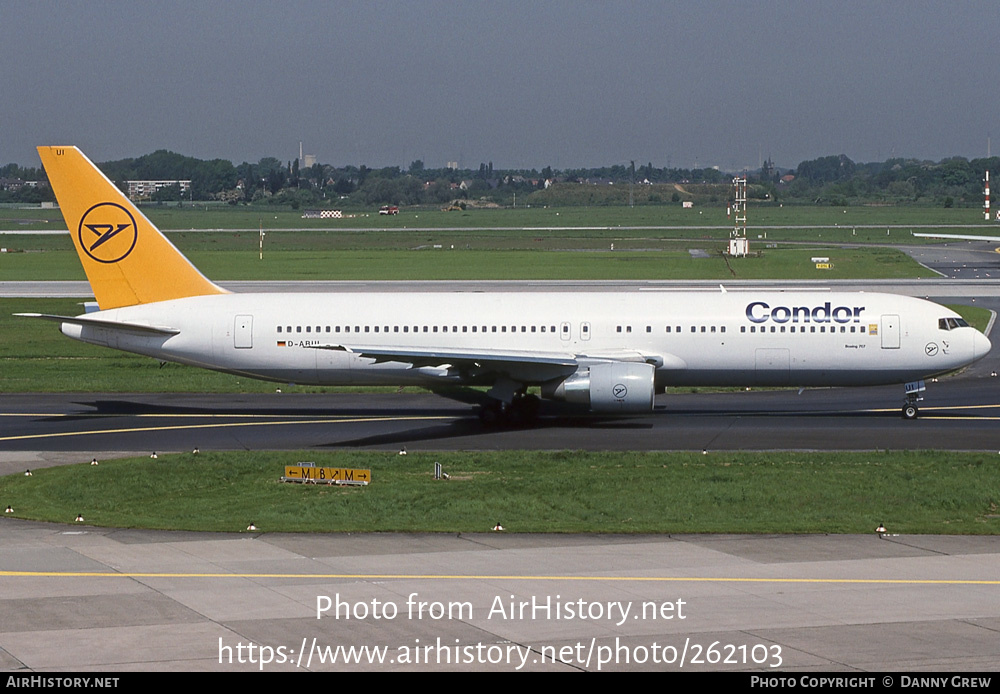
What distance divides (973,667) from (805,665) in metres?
2.20

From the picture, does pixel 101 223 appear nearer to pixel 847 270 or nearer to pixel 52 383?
pixel 52 383

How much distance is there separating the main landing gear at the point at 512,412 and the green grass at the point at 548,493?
18.9 feet

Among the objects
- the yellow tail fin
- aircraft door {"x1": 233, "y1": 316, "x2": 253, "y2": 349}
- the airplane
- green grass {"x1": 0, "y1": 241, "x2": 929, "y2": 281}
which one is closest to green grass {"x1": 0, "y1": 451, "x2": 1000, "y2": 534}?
the airplane

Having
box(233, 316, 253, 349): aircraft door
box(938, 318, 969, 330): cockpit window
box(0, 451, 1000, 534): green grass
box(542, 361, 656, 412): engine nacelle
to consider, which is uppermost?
box(938, 318, 969, 330): cockpit window

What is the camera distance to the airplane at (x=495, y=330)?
39.8 m

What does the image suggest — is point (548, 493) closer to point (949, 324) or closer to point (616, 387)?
point (616, 387)

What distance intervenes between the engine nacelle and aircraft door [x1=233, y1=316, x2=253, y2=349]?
10942 mm

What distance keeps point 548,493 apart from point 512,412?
1170 cm

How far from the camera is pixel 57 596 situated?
20.3m

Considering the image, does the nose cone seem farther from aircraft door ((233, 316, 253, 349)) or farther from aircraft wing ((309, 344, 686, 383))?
aircraft door ((233, 316, 253, 349))

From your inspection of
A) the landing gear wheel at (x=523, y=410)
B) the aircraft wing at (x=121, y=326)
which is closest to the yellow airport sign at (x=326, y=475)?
the landing gear wheel at (x=523, y=410)

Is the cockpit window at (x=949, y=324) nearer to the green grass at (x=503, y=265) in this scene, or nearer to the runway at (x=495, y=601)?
the runway at (x=495, y=601)

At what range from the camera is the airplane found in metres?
39.8

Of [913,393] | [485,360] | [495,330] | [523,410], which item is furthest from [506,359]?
[913,393]
